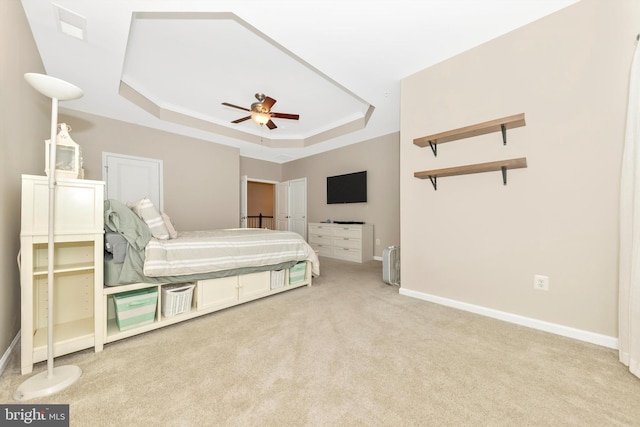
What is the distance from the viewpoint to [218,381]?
4.46ft

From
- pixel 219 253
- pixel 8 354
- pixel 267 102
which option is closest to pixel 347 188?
pixel 267 102

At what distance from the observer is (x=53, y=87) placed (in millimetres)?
1256

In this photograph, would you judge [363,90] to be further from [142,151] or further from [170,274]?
[142,151]

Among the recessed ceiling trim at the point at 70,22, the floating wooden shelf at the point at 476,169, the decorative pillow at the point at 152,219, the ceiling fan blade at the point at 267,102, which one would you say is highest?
the recessed ceiling trim at the point at 70,22

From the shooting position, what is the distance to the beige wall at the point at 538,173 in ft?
5.67

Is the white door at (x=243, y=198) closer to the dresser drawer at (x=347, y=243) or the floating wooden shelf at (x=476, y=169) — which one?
the dresser drawer at (x=347, y=243)

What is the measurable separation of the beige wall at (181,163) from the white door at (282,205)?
64.1 inches

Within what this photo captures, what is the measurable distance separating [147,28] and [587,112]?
3.81 meters

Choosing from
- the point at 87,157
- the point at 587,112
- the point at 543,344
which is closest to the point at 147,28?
the point at 87,157

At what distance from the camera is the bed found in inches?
71.5

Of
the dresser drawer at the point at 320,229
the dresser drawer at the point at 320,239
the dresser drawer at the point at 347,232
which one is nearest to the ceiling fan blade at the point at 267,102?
the dresser drawer at the point at 347,232

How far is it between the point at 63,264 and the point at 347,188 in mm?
4479

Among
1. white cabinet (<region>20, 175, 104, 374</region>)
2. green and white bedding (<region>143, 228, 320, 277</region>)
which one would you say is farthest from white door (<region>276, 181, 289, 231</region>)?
white cabinet (<region>20, 175, 104, 374</region>)

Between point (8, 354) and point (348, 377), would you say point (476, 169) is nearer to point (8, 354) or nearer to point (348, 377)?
point (348, 377)
